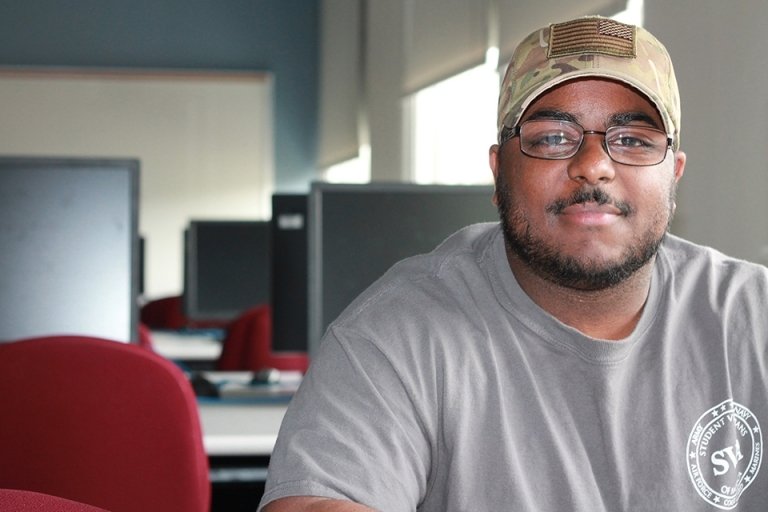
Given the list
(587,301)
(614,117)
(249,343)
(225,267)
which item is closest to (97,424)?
(587,301)

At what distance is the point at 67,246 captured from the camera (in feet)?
8.27

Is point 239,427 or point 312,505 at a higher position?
point 312,505

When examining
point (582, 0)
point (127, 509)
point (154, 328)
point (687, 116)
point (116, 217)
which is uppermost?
point (582, 0)

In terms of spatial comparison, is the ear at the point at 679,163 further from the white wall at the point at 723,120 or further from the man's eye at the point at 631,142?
the white wall at the point at 723,120

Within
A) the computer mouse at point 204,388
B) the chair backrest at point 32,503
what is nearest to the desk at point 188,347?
the computer mouse at point 204,388

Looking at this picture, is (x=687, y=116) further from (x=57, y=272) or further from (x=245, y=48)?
(x=245, y=48)

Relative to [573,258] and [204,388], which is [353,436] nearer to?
[573,258]

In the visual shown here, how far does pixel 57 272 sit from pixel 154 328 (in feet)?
15.5

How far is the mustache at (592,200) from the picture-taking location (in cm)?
119

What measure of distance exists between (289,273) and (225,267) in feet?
6.34

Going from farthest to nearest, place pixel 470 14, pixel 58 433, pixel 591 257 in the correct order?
pixel 470 14 < pixel 58 433 < pixel 591 257

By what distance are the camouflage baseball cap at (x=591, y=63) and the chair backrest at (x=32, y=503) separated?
2.27ft

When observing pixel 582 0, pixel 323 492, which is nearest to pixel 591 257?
pixel 323 492

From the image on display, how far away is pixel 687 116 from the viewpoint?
275cm
